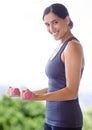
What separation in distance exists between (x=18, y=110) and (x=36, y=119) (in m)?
0.12

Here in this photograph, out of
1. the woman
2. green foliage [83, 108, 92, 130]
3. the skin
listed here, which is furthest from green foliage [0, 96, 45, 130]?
the skin

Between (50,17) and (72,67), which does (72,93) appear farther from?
(50,17)

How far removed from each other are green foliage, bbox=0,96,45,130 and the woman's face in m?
0.67

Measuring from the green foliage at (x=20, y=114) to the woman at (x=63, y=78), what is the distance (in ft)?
1.75

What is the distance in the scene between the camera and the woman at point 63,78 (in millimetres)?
1032

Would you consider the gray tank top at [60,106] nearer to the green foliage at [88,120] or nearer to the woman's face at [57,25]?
the woman's face at [57,25]

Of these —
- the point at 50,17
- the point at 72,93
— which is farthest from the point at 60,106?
the point at 50,17

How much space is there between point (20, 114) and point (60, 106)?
653mm

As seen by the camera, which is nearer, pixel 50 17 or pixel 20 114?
pixel 50 17

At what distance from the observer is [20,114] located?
66.7 inches

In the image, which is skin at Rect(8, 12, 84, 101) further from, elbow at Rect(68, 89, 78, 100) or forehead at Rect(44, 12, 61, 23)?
forehead at Rect(44, 12, 61, 23)

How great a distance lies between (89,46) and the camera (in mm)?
1653

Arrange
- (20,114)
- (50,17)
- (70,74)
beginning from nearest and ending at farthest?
1. (70,74)
2. (50,17)
3. (20,114)

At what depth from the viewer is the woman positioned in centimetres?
103
